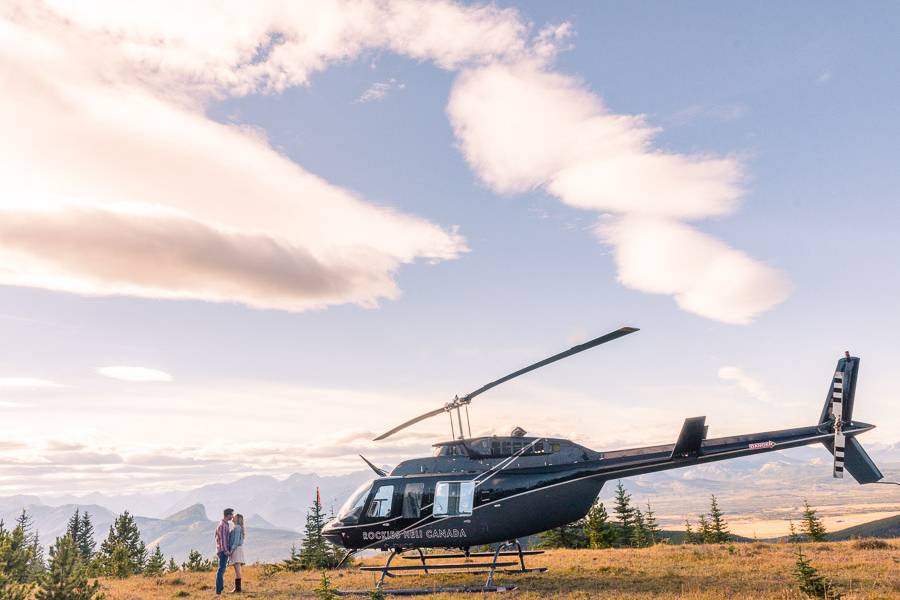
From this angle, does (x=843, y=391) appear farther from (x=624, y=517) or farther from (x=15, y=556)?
(x=624, y=517)

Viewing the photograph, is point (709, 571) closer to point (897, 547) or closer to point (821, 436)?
point (821, 436)

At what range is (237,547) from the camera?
18.2 m

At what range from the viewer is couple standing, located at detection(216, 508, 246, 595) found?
17.7 metres

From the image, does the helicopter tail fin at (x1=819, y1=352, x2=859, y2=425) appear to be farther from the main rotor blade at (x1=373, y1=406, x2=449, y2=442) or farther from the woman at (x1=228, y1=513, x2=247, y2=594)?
the woman at (x1=228, y1=513, x2=247, y2=594)

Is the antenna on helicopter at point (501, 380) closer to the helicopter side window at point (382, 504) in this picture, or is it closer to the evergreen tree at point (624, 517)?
the helicopter side window at point (382, 504)

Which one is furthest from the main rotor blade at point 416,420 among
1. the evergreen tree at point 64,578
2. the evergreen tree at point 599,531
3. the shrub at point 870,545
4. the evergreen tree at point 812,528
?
the evergreen tree at point 812,528

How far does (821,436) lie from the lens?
17.3 meters

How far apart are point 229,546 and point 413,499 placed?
20.5 feet

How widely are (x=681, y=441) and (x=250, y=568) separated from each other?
20.1m

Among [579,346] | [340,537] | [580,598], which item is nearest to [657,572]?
[580,598]

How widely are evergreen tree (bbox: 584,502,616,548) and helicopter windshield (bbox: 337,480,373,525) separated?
2691cm

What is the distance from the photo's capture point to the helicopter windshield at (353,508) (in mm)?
17906

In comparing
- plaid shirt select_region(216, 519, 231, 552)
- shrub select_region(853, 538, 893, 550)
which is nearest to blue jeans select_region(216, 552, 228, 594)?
plaid shirt select_region(216, 519, 231, 552)

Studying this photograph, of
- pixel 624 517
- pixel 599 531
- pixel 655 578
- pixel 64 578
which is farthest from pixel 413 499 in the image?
pixel 624 517
